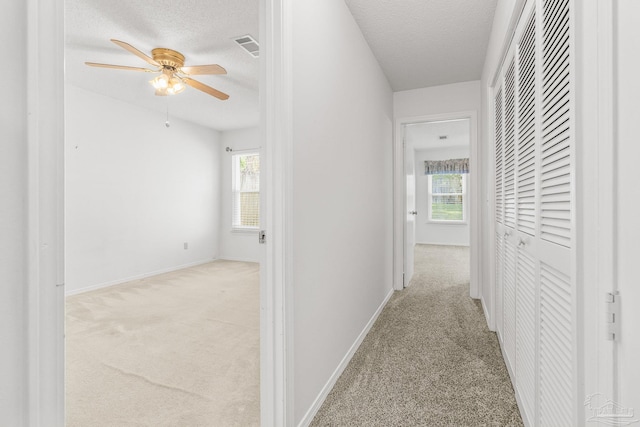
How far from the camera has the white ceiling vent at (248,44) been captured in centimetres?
272

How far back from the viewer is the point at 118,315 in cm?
305

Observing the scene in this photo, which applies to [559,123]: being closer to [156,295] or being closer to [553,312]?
[553,312]

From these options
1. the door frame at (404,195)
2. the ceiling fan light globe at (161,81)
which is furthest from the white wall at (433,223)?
the ceiling fan light globe at (161,81)

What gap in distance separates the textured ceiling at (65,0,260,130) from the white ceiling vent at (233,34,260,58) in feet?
0.18

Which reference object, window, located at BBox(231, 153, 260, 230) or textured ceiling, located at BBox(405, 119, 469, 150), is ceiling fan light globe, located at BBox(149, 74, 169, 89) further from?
textured ceiling, located at BBox(405, 119, 469, 150)

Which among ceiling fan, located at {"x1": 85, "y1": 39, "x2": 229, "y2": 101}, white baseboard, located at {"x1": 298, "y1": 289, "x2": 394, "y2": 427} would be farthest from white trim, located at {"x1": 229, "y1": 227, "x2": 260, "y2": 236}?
white baseboard, located at {"x1": 298, "y1": 289, "x2": 394, "y2": 427}

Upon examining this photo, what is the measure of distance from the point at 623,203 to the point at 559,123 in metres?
0.48

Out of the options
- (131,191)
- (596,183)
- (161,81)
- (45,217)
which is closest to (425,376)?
(596,183)

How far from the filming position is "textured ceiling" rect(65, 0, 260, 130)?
231 centimetres

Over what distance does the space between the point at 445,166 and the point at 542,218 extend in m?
7.10

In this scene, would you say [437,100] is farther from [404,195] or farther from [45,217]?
[45,217]

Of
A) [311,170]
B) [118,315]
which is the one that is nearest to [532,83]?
[311,170]

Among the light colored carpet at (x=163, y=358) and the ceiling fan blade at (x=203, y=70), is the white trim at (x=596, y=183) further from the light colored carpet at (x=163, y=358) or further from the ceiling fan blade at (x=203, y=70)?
the ceiling fan blade at (x=203, y=70)

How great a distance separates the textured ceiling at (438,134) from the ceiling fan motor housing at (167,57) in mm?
3564
